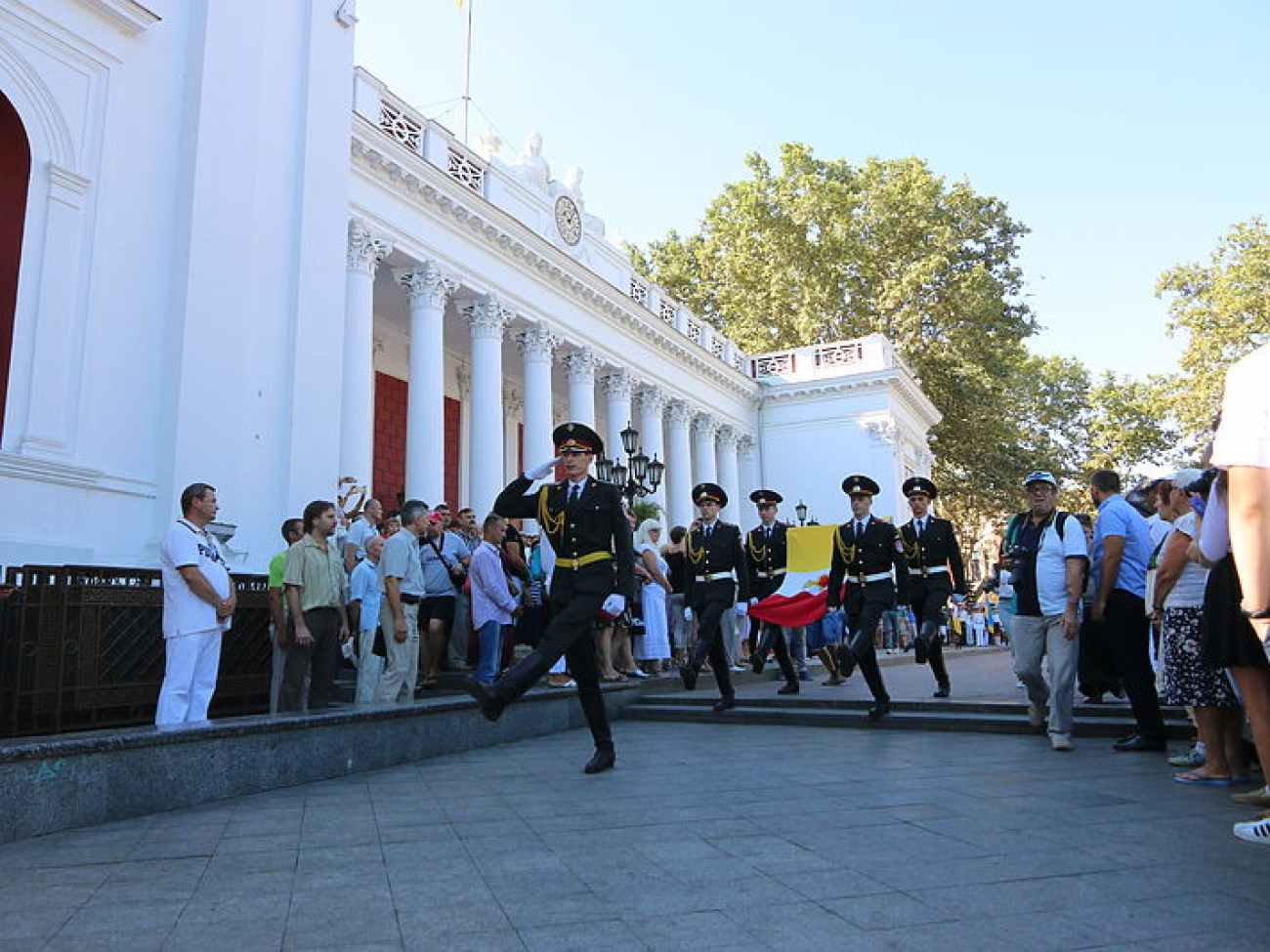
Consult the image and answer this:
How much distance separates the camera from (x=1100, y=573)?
6430 millimetres

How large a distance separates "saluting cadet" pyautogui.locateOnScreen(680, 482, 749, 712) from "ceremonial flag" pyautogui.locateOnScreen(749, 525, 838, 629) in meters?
1.15

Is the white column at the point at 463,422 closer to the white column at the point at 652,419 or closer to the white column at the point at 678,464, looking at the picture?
the white column at the point at 652,419

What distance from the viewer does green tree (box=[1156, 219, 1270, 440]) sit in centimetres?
3338

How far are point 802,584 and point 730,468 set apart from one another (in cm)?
2179

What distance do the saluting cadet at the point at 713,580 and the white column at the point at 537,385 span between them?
12.4 metres

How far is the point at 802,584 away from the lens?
1076cm

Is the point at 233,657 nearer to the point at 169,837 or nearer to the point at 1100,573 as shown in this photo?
the point at 169,837

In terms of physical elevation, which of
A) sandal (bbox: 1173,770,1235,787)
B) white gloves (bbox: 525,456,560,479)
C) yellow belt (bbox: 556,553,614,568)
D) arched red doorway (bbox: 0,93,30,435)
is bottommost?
sandal (bbox: 1173,770,1235,787)

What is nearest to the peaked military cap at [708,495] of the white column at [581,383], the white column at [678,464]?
the white column at [581,383]

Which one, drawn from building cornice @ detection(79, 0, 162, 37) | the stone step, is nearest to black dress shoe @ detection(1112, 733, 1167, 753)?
the stone step

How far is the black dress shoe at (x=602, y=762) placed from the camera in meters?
5.66

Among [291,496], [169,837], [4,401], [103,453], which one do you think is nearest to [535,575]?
[291,496]

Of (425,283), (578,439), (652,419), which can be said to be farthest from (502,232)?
(578,439)

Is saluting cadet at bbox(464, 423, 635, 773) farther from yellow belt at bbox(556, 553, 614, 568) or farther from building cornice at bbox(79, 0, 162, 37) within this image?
building cornice at bbox(79, 0, 162, 37)
